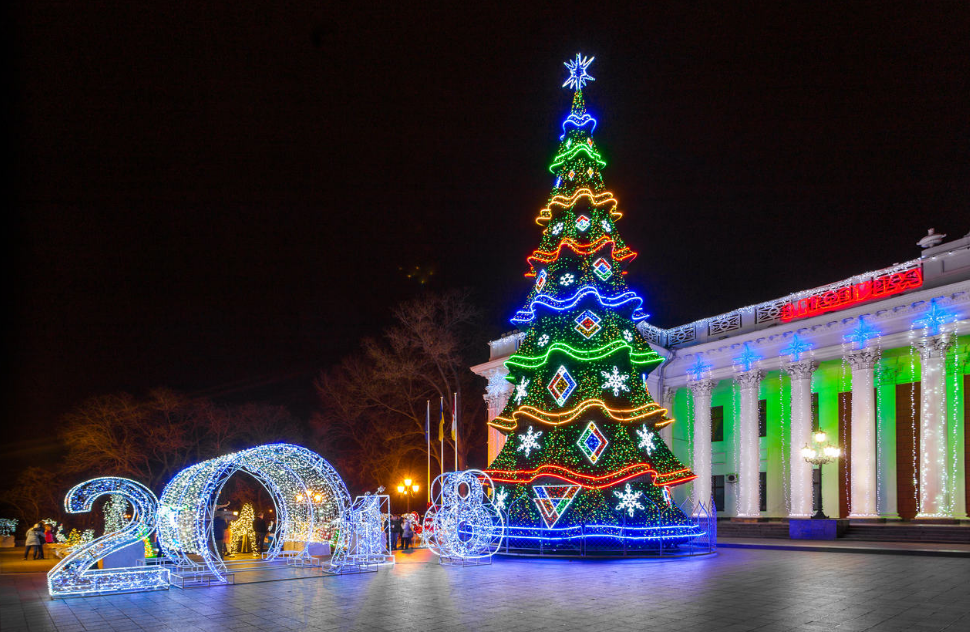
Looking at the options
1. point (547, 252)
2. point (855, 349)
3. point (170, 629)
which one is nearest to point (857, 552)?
point (855, 349)

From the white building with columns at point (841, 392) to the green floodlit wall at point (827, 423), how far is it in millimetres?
51

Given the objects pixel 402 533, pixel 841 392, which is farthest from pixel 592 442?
Result: pixel 841 392

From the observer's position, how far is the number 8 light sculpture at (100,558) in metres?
13.7

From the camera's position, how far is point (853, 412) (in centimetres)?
2875

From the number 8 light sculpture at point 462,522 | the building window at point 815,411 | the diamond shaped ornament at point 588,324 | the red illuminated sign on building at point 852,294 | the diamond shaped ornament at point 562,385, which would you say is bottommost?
the number 8 light sculpture at point 462,522

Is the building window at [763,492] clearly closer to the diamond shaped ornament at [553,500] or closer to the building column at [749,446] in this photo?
the building column at [749,446]

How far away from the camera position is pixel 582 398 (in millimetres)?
21078

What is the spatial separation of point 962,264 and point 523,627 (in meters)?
22.7

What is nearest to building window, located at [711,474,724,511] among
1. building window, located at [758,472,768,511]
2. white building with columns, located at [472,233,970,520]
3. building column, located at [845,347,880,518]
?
white building with columns, located at [472,233,970,520]

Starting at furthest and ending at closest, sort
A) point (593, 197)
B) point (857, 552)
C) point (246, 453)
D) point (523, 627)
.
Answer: point (593, 197), point (857, 552), point (246, 453), point (523, 627)

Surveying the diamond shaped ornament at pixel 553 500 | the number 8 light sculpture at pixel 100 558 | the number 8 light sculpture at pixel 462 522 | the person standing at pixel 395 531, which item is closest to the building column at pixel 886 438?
the diamond shaped ornament at pixel 553 500

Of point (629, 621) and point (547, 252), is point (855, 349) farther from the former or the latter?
point (629, 621)

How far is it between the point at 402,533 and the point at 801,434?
16.2 m

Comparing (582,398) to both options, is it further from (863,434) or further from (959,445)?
(959,445)
